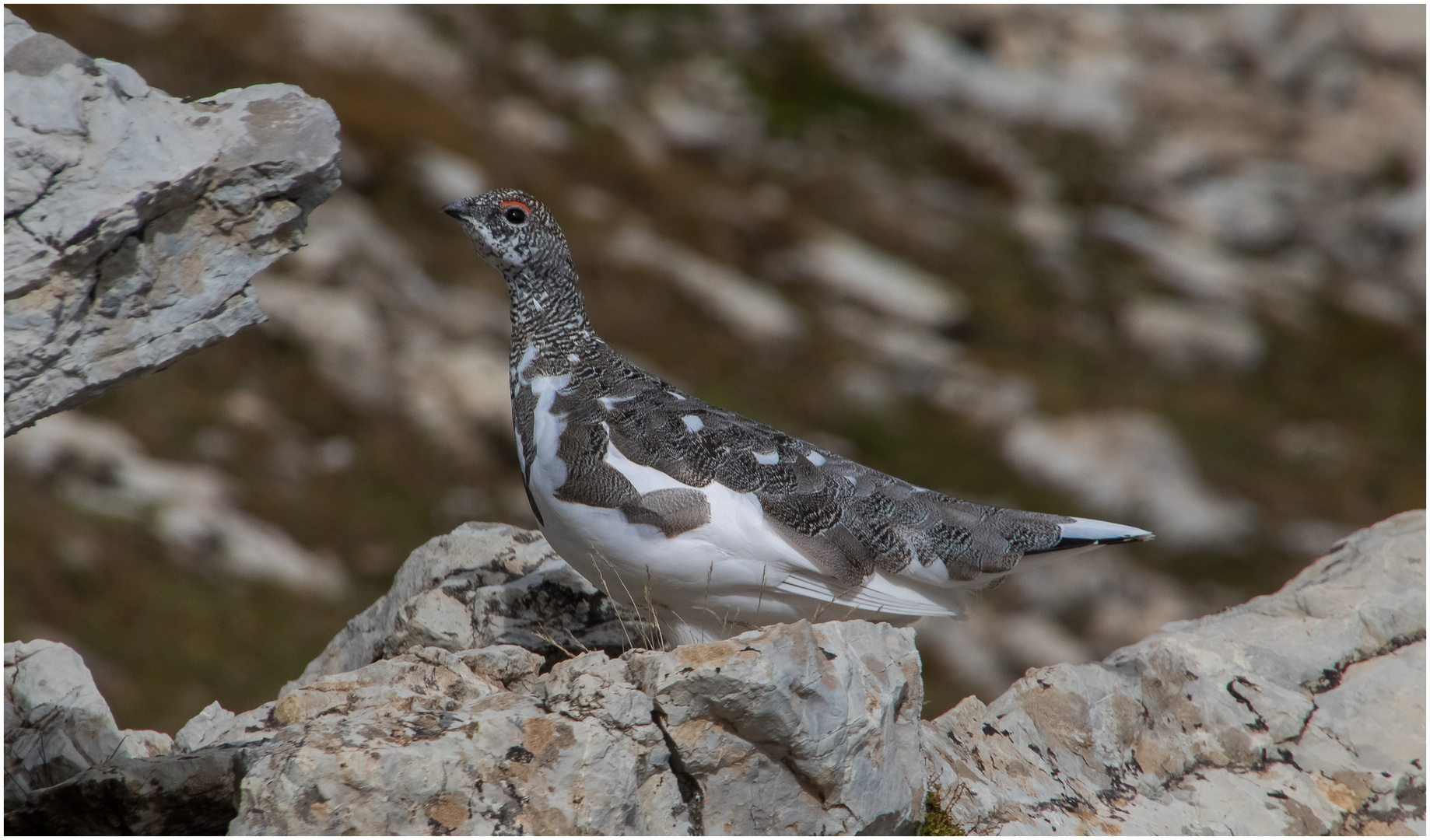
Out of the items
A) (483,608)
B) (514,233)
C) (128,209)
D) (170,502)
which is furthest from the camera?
(170,502)

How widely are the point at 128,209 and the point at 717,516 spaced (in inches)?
108

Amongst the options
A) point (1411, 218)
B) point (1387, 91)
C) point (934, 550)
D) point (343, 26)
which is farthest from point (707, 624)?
point (1387, 91)

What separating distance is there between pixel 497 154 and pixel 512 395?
635 inches

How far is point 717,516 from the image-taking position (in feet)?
16.9

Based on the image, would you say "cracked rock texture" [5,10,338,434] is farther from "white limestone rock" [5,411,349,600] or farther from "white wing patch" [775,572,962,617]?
"white limestone rock" [5,411,349,600]

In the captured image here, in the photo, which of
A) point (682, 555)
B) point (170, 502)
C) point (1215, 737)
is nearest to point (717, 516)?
point (682, 555)

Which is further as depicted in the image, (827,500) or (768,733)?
(827,500)

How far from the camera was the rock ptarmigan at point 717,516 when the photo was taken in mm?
5137

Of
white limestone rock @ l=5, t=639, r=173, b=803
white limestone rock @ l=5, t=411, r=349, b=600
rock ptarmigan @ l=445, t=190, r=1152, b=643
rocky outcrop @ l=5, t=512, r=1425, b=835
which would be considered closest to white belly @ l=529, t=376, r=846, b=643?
rock ptarmigan @ l=445, t=190, r=1152, b=643

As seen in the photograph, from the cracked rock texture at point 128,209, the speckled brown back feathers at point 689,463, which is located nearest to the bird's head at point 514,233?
the speckled brown back feathers at point 689,463

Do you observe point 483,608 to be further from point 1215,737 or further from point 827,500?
point 1215,737

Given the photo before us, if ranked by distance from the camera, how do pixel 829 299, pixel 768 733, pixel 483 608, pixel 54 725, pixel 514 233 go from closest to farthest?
pixel 768 733
pixel 54 725
pixel 514 233
pixel 483 608
pixel 829 299

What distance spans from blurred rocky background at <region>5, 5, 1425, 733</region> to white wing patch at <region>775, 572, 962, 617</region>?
20.9 ft

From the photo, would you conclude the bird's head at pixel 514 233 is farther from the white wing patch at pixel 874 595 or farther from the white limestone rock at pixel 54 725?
the white limestone rock at pixel 54 725
